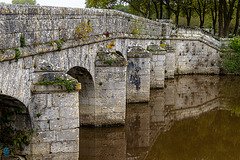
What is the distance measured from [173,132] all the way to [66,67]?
543cm

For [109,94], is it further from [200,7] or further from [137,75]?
[200,7]

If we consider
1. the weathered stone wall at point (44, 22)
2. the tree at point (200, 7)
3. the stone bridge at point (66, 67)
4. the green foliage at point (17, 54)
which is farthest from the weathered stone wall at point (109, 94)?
the tree at point (200, 7)

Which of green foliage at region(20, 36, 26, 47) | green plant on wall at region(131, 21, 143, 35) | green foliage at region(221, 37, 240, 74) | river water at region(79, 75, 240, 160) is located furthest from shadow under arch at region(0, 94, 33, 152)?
green foliage at region(221, 37, 240, 74)

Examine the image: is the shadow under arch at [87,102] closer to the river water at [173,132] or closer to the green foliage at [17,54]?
the river water at [173,132]

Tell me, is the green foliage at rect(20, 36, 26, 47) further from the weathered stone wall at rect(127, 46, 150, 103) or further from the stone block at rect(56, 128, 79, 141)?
the weathered stone wall at rect(127, 46, 150, 103)

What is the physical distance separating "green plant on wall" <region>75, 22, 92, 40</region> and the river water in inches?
129

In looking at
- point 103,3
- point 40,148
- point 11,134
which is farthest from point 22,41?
point 103,3

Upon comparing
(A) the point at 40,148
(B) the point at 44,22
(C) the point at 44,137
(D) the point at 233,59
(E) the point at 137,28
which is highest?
(E) the point at 137,28

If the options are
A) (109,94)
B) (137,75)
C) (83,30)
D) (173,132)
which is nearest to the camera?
(83,30)

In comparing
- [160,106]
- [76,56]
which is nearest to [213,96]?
[160,106]

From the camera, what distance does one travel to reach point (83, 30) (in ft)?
31.3

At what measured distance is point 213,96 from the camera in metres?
18.7

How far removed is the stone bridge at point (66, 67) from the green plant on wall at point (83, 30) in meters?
0.03

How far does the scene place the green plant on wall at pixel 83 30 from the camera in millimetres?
9190
